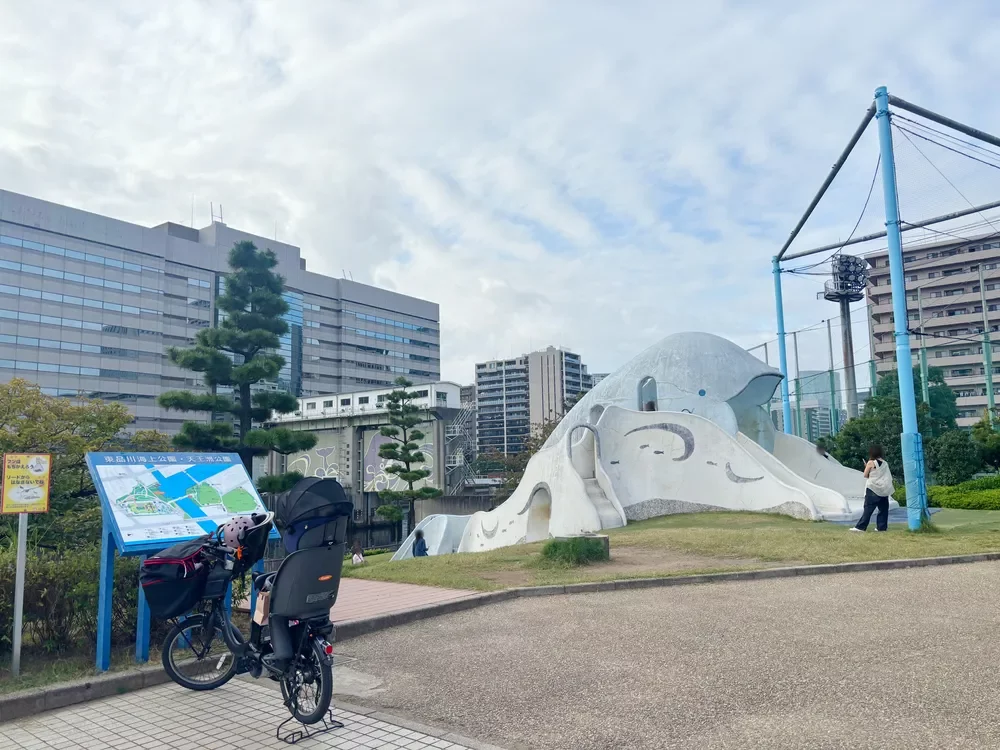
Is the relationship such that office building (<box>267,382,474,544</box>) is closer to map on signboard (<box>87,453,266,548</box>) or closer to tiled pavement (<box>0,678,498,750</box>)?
map on signboard (<box>87,453,266,548</box>)

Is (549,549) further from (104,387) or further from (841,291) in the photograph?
(104,387)

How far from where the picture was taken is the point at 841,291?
3975 centimetres

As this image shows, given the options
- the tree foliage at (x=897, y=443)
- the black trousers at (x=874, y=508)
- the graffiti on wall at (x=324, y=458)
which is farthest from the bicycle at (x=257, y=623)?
the graffiti on wall at (x=324, y=458)

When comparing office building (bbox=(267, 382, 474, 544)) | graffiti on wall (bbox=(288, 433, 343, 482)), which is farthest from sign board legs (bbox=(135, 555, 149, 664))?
graffiti on wall (bbox=(288, 433, 343, 482))

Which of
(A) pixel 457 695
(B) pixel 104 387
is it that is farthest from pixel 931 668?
(B) pixel 104 387

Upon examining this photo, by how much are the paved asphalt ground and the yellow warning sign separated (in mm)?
2511

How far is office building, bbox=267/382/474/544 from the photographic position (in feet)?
135

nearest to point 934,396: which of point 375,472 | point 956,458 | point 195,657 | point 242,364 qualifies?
point 956,458

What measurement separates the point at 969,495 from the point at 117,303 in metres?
51.7

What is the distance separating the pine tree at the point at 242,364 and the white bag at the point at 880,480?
13594 millimetres

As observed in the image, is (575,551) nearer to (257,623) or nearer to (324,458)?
(257,623)

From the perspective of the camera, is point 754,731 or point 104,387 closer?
point 754,731

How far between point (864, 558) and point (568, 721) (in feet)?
21.9

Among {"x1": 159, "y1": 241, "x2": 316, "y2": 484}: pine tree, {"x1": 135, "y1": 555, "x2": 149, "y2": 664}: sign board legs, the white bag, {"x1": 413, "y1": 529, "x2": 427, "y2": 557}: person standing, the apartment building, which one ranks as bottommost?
{"x1": 413, "y1": 529, "x2": 427, "y2": 557}: person standing
